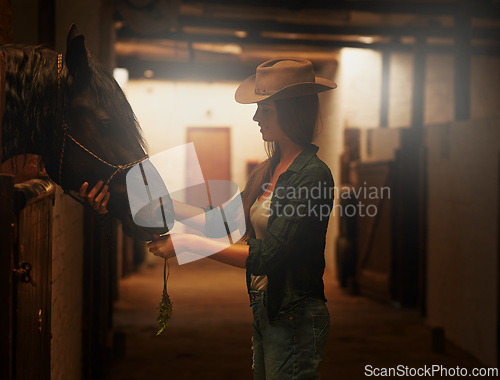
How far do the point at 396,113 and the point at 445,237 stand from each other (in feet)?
8.24

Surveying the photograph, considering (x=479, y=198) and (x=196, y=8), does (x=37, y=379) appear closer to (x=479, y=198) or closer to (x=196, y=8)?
(x=479, y=198)

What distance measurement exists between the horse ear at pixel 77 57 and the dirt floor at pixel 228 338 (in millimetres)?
1756

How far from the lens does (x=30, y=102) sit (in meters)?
1.49

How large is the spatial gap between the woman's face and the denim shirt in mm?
101

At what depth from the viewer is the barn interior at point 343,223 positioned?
2.67 m

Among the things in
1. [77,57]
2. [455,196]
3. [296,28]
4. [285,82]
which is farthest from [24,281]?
[296,28]

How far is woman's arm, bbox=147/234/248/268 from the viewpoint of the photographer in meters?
1.57

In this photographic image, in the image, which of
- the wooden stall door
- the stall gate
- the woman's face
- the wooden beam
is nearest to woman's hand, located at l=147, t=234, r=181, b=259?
the stall gate

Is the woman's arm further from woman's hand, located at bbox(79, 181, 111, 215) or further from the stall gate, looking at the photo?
the stall gate

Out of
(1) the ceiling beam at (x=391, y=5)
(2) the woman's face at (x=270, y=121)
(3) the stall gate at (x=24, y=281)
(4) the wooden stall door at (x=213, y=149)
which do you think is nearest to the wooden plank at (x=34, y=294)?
(3) the stall gate at (x=24, y=281)

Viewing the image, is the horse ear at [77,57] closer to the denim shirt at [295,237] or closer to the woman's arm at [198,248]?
the woman's arm at [198,248]

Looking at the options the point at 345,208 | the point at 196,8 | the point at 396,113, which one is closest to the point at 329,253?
the point at 345,208

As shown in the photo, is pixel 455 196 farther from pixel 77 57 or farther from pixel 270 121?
pixel 77 57

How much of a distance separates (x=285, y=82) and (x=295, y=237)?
1.60 feet
